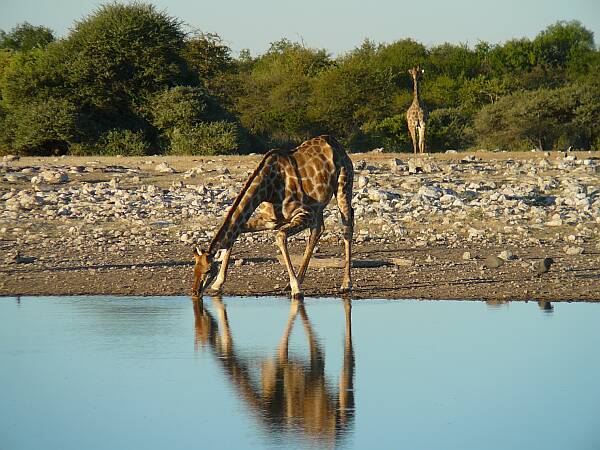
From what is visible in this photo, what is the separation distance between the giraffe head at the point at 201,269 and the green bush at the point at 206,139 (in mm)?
16458

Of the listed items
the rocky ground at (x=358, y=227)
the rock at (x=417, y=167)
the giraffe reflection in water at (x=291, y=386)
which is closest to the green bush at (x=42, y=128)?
the rocky ground at (x=358, y=227)

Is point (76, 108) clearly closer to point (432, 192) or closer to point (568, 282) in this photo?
point (432, 192)

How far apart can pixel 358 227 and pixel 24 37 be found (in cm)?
4410

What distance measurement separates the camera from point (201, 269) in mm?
11938

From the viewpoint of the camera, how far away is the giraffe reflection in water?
7.23m

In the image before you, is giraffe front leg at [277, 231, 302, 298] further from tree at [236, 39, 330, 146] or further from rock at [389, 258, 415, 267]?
tree at [236, 39, 330, 146]

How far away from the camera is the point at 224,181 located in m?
19.5

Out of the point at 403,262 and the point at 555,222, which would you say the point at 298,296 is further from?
the point at 555,222

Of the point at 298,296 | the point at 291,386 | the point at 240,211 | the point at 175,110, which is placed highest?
→ the point at 175,110

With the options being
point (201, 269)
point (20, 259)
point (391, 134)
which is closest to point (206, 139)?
point (391, 134)

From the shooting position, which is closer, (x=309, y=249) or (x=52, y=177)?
(x=309, y=249)

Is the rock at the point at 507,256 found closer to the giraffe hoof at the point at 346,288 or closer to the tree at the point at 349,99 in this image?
the giraffe hoof at the point at 346,288

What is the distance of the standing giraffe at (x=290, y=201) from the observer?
40.0 feet

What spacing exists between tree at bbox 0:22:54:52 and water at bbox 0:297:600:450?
45.3m
